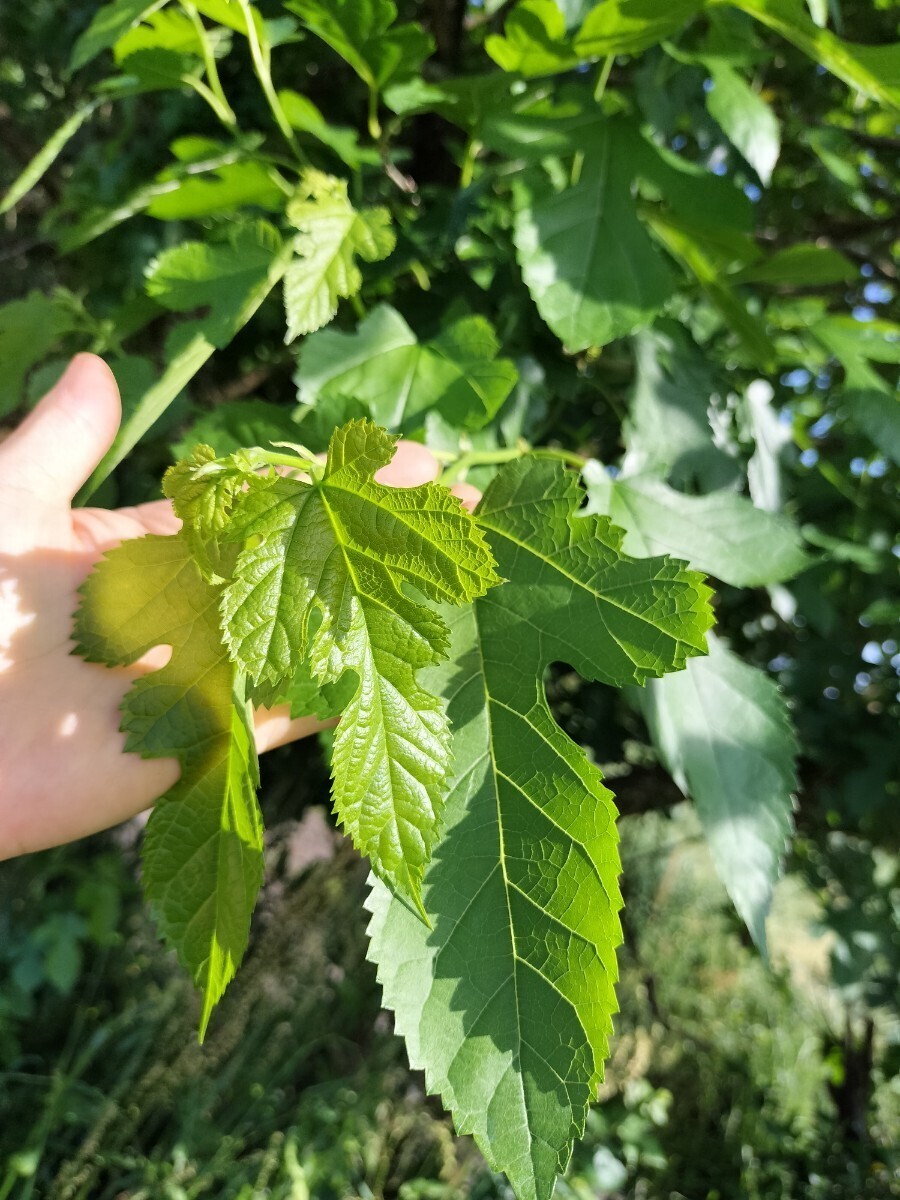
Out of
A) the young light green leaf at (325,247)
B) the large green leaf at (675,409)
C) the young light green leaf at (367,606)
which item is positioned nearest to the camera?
the young light green leaf at (367,606)

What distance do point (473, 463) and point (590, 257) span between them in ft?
0.67

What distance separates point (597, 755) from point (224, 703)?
0.88m

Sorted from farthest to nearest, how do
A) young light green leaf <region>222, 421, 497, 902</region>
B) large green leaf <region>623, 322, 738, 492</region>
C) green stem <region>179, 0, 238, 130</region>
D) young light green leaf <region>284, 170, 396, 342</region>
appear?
A: large green leaf <region>623, 322, 738, 492</region> → green stem <region>179, 0, 238, 130</region> → young light green leaf <region>284, 170, 396, 342</region> → young light green leaf <region>222, 421, 497, 902</region>

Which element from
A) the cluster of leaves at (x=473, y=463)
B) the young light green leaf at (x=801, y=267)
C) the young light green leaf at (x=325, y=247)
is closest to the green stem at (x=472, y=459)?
the cluster of leaves at (x=473, y=463)

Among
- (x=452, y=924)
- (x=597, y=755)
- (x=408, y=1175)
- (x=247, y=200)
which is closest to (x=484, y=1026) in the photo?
(x=452, y=924)

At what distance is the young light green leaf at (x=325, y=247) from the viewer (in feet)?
1.95

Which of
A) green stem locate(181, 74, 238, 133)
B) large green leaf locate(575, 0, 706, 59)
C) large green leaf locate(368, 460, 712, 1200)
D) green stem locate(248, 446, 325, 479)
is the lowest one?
large green leaf locate(368, 460, 712, 1200)

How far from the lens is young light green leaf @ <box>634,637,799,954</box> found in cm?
67

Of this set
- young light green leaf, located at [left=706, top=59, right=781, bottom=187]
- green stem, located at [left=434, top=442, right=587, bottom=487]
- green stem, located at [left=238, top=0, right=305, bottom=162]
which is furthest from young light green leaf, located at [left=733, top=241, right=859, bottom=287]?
green stem, located at [left=238, top=0, right=305, bottom=162]

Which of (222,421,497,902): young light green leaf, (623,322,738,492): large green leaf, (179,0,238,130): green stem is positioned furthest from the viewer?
(623,322,738,492): large green leaf

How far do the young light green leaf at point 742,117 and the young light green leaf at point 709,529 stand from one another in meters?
0.30

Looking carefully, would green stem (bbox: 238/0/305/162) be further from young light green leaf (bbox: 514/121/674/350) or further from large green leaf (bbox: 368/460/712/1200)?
large green leaf (bbox: 368/460/712/1200)

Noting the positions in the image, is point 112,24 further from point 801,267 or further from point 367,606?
point 801,267

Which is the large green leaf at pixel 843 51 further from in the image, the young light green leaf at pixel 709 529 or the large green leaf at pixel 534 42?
the young light green leaf at pixel 709 529
